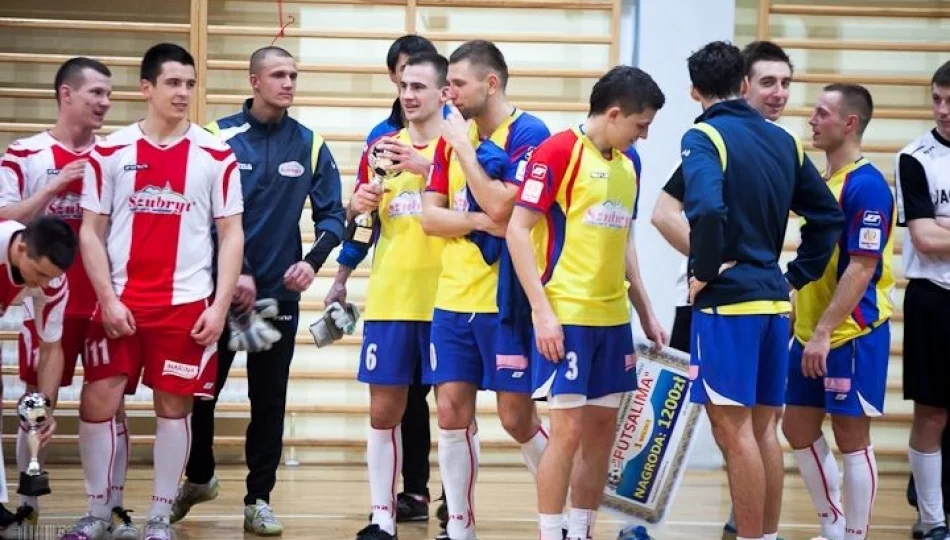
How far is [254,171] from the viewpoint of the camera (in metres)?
5.75

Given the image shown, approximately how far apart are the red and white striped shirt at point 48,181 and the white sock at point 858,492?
2.92 meters

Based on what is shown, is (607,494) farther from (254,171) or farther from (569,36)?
(569,36)

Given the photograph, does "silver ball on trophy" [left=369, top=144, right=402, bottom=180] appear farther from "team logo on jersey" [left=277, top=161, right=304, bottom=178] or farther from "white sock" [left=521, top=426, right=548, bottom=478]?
"white sock" [left=521, top=426, right=548, bottom=478]

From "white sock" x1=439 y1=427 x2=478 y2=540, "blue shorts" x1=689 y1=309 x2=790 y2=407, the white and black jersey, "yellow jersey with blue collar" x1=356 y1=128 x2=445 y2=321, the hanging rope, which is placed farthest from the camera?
the hanging rope

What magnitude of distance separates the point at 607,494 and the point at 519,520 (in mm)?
928

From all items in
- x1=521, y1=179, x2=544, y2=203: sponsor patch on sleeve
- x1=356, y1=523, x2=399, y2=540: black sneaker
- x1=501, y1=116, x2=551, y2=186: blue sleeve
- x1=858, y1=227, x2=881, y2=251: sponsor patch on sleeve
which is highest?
x1=501, y1=116, x2=551, y2=186: blue sleeve

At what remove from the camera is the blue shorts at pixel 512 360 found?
4.64m

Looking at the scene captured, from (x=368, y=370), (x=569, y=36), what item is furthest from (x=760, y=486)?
(x=569, y=36)

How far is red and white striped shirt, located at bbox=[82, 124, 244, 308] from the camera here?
5.05m

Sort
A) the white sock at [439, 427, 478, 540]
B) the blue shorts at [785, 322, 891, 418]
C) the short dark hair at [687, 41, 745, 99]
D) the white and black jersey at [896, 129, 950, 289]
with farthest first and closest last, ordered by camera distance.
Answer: the white and black jersey at [896, 129, 950, 289], the blue shorts at [785, 322, 891, 418], the white sock at [439, 427, 478, 540], the short dark hair at [687, 41, 745, 99]

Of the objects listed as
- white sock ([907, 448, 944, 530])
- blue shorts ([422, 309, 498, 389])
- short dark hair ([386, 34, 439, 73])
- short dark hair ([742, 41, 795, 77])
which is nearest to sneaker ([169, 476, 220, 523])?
blue shorts ([422, 309, 498, 389])

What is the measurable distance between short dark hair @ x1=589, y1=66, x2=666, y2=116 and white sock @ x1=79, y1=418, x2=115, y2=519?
214 centimetres

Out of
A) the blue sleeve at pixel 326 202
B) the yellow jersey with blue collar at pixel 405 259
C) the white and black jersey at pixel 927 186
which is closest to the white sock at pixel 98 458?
the yellow jersey with blue collar at pixel 405 259

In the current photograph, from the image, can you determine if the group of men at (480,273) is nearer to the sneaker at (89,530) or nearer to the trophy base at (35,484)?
the sneaker at (89,530)
